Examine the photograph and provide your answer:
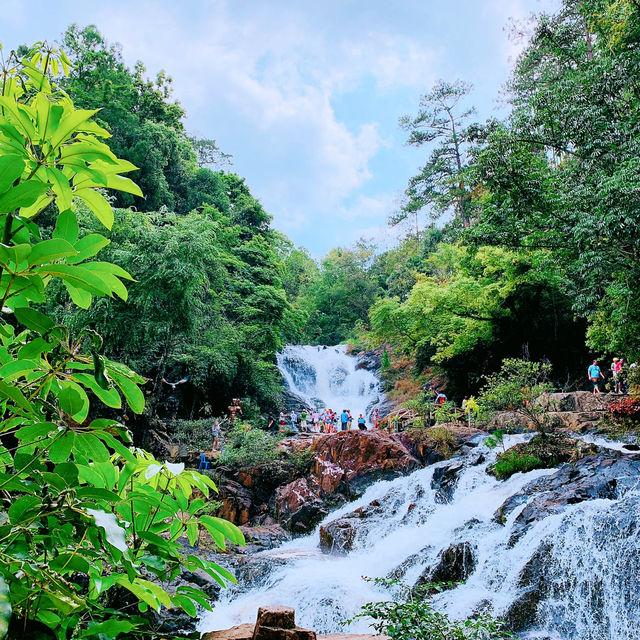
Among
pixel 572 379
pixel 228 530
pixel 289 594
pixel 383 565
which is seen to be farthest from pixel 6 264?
pixel 572 379

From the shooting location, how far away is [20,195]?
69 cm

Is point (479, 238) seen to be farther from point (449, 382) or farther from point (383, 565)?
point (449, 382)

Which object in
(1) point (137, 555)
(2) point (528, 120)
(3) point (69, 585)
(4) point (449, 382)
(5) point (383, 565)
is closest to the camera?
(3) point (69, 585)

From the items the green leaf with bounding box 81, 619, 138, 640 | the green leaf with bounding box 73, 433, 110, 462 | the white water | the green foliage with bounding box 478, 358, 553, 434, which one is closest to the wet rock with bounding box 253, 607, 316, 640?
the green leaf with bounding box 81, 619, 138, 640

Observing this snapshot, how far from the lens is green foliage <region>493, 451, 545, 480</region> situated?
10031mm

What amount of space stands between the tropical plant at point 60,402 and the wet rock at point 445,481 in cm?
1094

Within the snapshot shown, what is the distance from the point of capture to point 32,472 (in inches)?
34.9

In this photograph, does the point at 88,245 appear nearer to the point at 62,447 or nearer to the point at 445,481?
the point at 62,447

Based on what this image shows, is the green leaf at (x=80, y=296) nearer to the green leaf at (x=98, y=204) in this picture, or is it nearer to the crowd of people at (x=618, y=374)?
the green leaf at (x=98, y=204)

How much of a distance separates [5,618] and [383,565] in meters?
9.40

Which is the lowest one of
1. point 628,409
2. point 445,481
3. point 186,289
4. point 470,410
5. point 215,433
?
point 445,481

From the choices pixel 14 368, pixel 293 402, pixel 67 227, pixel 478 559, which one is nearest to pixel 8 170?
pixel 67 227

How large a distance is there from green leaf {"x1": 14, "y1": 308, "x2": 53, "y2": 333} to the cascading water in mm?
4083

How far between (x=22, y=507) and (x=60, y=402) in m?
0.19
